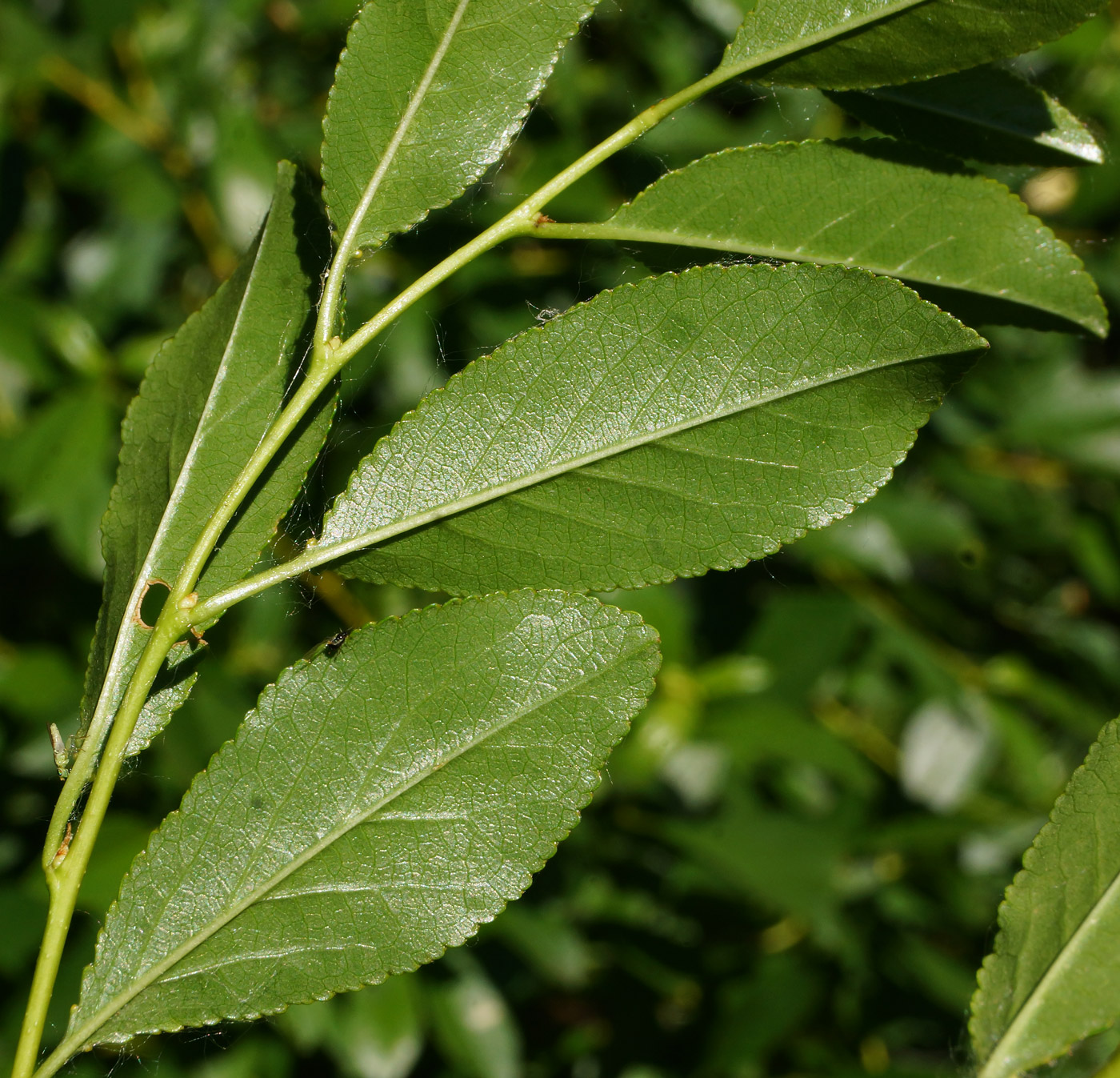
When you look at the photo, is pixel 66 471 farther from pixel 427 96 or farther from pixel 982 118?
pixel 982 118

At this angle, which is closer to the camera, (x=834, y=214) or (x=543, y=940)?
(x=834, y=214)

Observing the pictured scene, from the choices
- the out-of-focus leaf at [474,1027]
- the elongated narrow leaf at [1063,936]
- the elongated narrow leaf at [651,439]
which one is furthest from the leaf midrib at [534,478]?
the out-of-focus leaf at [474,1027]

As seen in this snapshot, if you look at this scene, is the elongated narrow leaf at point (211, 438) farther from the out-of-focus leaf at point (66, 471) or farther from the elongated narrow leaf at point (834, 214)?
the out-of-focus leaf at point (66, 471)

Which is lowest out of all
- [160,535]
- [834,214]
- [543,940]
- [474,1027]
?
[474,1027]

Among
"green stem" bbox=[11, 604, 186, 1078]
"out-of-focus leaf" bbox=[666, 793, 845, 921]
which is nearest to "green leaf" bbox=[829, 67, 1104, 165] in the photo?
"green stem" bbox=[11, 604, 186, 1078]

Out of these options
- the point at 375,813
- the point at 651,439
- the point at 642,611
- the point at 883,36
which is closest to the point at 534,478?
the point at 651,439

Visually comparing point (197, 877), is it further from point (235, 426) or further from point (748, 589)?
point (748, 589)

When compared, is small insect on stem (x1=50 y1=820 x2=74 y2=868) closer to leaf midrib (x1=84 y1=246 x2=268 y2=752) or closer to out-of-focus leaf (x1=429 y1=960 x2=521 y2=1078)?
leaf midrib (x1=84 y1=246 x2=268 y2=752)
